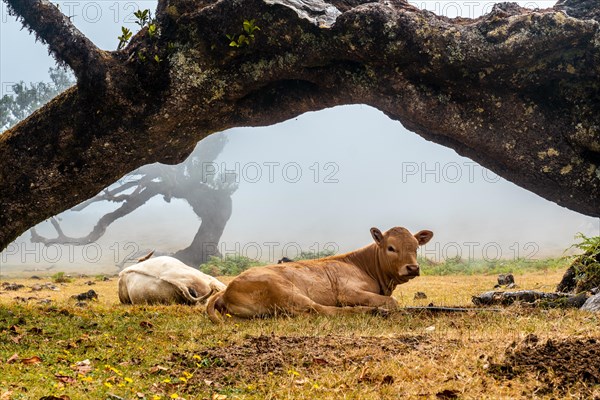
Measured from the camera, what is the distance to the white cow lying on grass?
14219 millimetres

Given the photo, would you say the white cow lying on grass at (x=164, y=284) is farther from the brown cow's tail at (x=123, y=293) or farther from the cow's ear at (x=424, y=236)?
the cow's ear at (x=424, y=236)

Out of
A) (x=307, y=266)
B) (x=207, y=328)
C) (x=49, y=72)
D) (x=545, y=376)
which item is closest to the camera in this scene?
(x=545, y=376)

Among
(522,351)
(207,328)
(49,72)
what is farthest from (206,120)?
(49,72)

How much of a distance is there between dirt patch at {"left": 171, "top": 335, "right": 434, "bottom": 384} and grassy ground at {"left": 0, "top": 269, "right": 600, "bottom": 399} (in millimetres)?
14

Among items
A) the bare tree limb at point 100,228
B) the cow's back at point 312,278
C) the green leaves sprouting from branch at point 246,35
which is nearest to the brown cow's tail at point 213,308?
the cow's back at point 312,278

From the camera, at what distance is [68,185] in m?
12.6

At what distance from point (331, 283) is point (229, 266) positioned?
20.8 m

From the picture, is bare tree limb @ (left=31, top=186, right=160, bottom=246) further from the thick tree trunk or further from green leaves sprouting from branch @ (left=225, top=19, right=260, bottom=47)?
green leaves sprouting from branch @ (left=225, top=19, right=260, bottom=47)

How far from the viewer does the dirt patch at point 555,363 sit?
19.9 ft

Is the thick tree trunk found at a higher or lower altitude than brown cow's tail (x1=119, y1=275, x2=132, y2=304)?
higher

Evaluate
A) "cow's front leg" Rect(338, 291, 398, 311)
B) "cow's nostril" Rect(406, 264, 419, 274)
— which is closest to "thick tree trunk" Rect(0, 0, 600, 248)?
"cow's nostril" Rect(406, 264, 419, 274)

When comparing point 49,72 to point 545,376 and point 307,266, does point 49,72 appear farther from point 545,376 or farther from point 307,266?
point 545,376

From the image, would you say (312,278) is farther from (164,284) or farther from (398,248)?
(164,284)

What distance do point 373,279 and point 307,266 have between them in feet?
4.33
